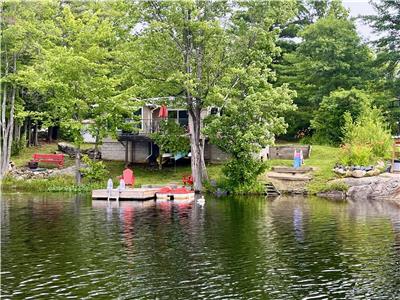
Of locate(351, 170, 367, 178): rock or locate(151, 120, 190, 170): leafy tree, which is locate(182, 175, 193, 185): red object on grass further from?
locate(351, 170, 367, 178): rock

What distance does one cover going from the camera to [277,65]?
55719 millimetres

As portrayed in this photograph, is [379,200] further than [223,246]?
Yes

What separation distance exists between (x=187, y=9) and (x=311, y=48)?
18.4 meters

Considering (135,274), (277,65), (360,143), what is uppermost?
(277,65)

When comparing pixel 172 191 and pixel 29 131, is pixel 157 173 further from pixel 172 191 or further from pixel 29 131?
pixel 29 131

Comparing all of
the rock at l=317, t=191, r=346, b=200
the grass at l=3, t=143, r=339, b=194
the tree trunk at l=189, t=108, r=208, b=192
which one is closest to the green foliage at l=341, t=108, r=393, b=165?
the grass at l=3, t=143, r=339, b=194

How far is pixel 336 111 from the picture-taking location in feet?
163

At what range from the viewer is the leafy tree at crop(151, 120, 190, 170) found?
142ft

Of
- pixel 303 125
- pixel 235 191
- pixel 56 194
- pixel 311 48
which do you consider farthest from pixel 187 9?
pixel 303 125

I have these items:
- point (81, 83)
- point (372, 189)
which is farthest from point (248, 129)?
point (81, 83)

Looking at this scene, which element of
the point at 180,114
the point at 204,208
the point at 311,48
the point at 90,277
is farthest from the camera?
the point at 311,48

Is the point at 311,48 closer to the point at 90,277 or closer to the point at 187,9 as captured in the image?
the point at 187,9

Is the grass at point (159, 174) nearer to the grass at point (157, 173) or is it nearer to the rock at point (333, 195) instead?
the grass at point (157, 173)

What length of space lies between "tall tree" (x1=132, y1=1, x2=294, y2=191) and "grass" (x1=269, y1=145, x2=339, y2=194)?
7.64m
